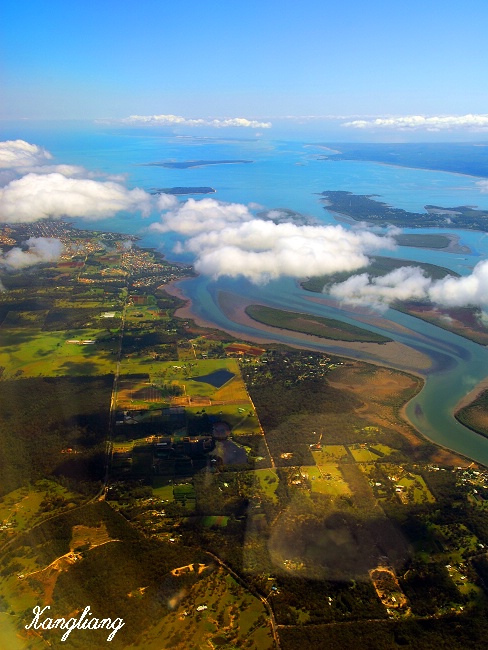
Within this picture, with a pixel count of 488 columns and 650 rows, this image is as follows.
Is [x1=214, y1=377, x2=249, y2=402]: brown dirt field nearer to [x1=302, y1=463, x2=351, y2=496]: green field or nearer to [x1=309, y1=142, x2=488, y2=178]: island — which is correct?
[x1=302, y1=463, x2=351, y2=496]: green field

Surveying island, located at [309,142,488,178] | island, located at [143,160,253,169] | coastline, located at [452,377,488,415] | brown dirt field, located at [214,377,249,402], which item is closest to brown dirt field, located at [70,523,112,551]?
brown dirt field, located at [214,377,249,402]

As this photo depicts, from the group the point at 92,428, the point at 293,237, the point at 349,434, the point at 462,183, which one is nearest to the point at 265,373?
the point at 349,434

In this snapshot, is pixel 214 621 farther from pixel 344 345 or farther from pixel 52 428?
pixel 344 345

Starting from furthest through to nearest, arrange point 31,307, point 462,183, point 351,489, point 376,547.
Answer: point 462,183 < point 31,307 < point 351,489 < point 376,547

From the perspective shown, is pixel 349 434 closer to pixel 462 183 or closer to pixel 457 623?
pixel 457 623

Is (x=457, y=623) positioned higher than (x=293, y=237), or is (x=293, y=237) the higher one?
(x=293, y=237)

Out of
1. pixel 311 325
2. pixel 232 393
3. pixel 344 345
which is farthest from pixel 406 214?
pixel 232 393
